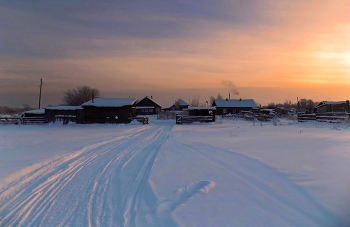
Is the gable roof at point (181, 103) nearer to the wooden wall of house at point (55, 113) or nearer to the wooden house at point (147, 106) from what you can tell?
the wooden house at point (147, 106)

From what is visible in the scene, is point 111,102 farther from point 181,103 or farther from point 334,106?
point 181,103

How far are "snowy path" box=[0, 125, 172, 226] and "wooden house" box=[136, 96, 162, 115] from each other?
63906 millimetres

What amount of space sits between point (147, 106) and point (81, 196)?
69043 mm

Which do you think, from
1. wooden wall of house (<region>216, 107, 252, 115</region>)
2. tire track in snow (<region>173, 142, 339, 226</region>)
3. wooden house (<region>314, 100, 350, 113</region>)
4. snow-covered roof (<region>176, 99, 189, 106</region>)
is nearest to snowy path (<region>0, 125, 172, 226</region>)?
tire track in snow (<region>173, 142, 339, 226</region>)

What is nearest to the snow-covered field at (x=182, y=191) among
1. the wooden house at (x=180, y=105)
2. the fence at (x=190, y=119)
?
the fence at (x=190, y=119)

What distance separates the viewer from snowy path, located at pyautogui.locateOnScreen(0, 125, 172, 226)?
464 cm

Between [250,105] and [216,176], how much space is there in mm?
68556

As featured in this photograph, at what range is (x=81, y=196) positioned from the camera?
581cm

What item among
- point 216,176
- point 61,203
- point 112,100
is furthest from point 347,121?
point 112,100

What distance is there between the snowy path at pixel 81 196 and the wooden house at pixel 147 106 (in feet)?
210

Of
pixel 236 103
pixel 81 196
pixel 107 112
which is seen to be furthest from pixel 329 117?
pixel 236 103

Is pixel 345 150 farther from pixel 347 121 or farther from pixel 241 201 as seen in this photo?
pixel 347 121

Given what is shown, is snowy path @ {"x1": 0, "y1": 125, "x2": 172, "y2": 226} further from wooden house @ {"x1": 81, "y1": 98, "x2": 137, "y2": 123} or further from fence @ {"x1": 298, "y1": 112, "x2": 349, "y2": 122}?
wooden house @ {"x1": 81, "y1": 98, "x2": 137, "y2": 123}

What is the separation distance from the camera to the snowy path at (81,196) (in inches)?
183
